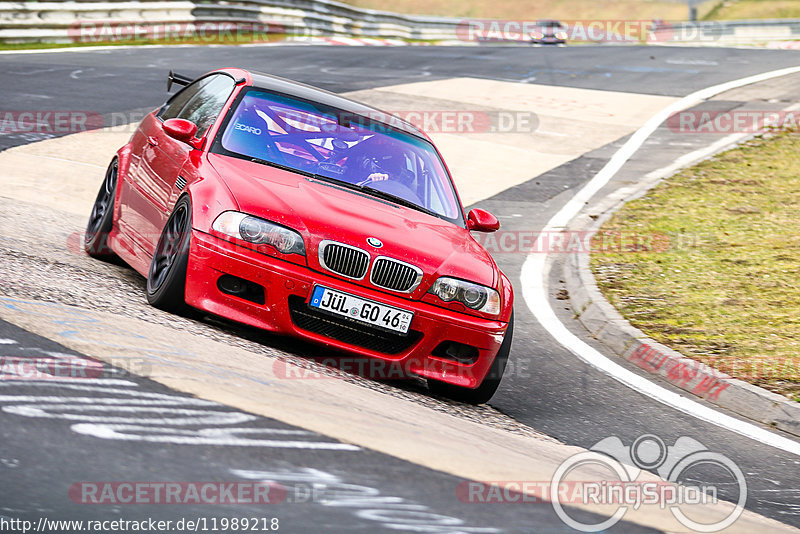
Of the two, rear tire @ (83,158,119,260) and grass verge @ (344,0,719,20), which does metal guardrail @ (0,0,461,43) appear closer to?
rear tire @ (83,158,119,260)

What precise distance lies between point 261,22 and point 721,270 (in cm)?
2332

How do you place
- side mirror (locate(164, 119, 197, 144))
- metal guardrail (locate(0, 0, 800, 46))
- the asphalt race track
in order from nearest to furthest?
the asphalt race track → side mirror (locate(164, 119, 197, 144)) → metal guardrail (locate(0, 0, 800, 46))

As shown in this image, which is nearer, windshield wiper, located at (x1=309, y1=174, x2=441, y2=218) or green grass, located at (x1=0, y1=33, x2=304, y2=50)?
windshield wiper, located at (x1=309, y1=174, x2=441, y2=218)

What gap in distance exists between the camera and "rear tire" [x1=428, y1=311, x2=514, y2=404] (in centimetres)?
552

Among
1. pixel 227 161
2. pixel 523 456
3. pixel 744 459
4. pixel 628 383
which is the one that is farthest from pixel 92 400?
pixel 628 383

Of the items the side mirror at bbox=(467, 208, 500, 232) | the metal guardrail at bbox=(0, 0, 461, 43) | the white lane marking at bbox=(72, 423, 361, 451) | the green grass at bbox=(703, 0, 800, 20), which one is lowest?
the white lane marking at bbox=(72, 423, 361, 451)

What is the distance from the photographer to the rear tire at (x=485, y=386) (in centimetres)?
552

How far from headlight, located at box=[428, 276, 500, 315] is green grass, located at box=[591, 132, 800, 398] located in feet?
7.07

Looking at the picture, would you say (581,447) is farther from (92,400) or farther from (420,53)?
(420,53)

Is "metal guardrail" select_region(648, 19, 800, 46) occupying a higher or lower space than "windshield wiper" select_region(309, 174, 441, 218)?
higher

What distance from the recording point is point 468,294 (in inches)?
212

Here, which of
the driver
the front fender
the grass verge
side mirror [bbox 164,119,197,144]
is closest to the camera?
the front fender

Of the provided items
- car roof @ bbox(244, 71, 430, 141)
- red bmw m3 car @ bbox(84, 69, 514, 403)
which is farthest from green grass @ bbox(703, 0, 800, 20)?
red bmw m3 car @ bbox(84, 69, 514, 403)

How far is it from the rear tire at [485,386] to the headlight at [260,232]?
111cm
